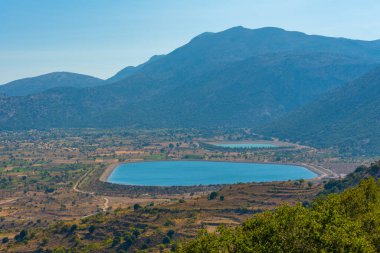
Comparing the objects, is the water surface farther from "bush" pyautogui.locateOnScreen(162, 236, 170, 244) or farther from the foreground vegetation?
"bush" pyautogui.locateOnScreen(162, 236, 170, 244)

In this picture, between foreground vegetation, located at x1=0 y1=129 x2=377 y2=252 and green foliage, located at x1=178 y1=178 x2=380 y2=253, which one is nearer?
green foliage, located at x1=178 y1=178 x2=380 y2=253

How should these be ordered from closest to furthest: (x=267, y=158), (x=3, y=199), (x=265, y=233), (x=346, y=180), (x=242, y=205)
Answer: (x=265, y=233), (x=242, y=205), (x=346, y=180), (x=3, y=199), (x=267, y=158)

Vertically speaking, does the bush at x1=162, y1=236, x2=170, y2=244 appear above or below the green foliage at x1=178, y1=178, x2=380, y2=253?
below

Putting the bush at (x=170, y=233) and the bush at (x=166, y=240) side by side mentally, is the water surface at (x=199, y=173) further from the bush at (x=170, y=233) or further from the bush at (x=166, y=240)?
the bush at (x=166, y=240)

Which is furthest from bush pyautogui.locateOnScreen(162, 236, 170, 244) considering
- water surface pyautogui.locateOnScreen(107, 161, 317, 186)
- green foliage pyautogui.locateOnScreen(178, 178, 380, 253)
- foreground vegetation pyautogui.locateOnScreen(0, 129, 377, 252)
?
water surface pyautogui.locateOnScreen(107, 161, 317, 186)

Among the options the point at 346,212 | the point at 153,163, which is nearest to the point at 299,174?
the point at 153,163

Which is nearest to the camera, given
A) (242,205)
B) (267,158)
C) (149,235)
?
(149,235)

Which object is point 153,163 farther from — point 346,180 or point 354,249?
point 354,249
